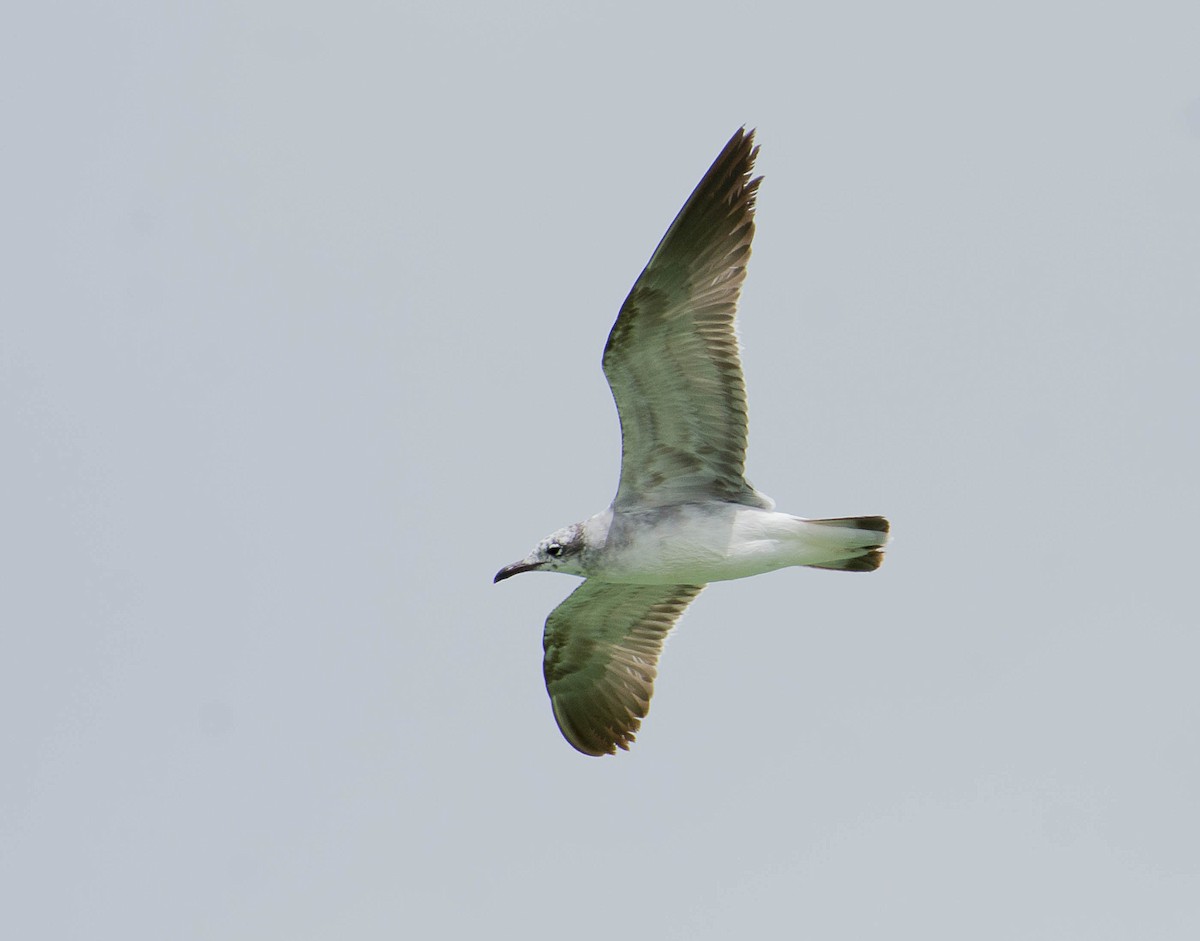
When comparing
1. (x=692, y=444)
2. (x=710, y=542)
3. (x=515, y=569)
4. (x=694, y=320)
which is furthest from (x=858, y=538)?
(x=515, y=569)

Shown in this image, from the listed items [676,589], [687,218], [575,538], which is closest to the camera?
[687,218]

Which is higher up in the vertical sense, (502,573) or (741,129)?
(741,129)

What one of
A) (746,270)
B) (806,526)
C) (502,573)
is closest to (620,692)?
(502,573)

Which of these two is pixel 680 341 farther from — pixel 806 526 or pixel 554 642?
pixel 554 642

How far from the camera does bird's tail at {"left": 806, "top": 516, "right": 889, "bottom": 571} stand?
13812 millimetres

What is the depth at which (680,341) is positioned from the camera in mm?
13594

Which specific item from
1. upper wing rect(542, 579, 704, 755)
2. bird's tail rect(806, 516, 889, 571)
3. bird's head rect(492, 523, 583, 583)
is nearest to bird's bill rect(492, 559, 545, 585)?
bird's head rect(492, 523, 583, 583)

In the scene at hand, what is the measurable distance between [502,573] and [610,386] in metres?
1.96

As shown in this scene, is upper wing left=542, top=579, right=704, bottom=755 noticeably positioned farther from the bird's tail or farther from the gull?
the bird's tail

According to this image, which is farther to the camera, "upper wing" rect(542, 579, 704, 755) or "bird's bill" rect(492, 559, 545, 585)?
"upper wing" rect(542, 579, 704, 755)

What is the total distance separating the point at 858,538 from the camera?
1388 centimetres

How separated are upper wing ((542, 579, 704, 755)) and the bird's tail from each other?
2431 millimetres

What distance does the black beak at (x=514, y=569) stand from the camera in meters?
14.7

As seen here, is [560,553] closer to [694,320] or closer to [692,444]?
[692,444]
